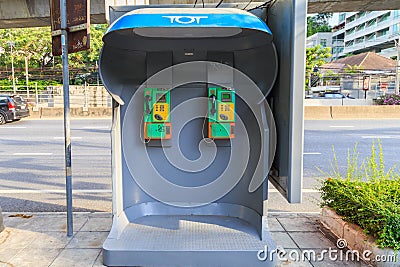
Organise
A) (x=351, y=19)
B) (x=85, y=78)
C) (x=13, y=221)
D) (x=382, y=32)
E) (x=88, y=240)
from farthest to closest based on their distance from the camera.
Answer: (x=351, y=19) → (x=382, y=32) → (x=85, y=78) → (x=13, y=221) → (x=88, y=240)

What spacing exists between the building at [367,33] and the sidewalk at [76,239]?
47.4m

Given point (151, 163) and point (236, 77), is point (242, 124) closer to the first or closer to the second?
point (236, 77)

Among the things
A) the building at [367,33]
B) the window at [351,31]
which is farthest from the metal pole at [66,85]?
the window at [351,31]

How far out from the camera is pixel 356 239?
128 inches

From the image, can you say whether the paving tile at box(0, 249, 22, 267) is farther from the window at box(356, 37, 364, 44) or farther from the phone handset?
the window at box(356, 37, 364, 44)

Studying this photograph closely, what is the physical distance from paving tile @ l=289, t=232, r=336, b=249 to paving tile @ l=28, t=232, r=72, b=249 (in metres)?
2.32

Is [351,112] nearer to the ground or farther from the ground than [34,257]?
farther from the ground

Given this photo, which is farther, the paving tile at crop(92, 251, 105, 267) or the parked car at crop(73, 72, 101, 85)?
the parked car at crop(73, 72, 101, 85)

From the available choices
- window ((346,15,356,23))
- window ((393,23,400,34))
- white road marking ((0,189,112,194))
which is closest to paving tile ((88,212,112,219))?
white road marking ((0,189,112,194))

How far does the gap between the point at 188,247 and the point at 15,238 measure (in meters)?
1.87

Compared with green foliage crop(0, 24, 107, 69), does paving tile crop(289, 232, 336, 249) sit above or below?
below

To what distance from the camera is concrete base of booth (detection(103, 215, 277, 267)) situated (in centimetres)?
309

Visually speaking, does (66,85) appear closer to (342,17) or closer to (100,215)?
(100,215)

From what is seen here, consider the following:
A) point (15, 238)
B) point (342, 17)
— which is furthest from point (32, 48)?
point (342, 17)
